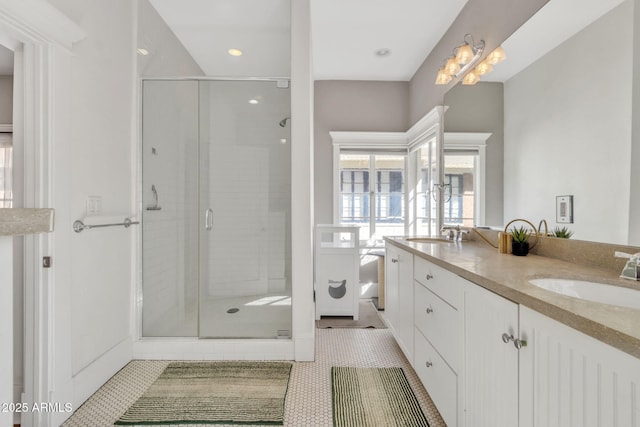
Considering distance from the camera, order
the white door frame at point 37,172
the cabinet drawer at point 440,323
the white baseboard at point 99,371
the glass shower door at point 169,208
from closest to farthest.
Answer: the cabinet drawer at point 440,323
the white door frame at point 37,172
the white baseboard at point 99,371
the glass shower door at point 169,208

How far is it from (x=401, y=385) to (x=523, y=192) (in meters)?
1.34

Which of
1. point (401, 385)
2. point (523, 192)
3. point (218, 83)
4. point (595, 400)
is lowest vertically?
→ point (401, 385)

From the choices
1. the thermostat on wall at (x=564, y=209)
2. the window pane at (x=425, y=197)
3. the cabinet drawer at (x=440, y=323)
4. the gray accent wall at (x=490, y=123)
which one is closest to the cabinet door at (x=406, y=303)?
the cabinet drawer at (x=440, y=323)

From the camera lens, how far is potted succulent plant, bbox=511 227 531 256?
160 cm

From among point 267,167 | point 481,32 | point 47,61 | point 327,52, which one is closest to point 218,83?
point 267,167

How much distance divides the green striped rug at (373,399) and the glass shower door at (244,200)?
2.40ft

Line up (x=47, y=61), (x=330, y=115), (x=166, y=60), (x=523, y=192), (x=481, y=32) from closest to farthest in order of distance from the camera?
(x=47, y=61), (x=523, y=192), (x=481, y=32), (x=166, y=60), (x=330, y=115)

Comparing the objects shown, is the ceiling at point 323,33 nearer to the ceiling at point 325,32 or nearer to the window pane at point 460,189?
the ceiling at point 325,32

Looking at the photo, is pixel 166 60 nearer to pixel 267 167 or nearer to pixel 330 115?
pixel 267 167

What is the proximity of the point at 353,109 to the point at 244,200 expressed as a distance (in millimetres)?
1990

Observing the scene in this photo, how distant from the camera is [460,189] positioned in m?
2.34

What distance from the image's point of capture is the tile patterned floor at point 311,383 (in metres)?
1.50

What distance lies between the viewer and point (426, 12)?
2424 mm

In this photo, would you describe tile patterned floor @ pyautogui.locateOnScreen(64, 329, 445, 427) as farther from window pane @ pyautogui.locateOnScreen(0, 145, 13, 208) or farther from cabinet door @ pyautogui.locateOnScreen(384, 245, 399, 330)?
window pane @ pyautogui.locateOnScreen(0, 145, 13, 208)
